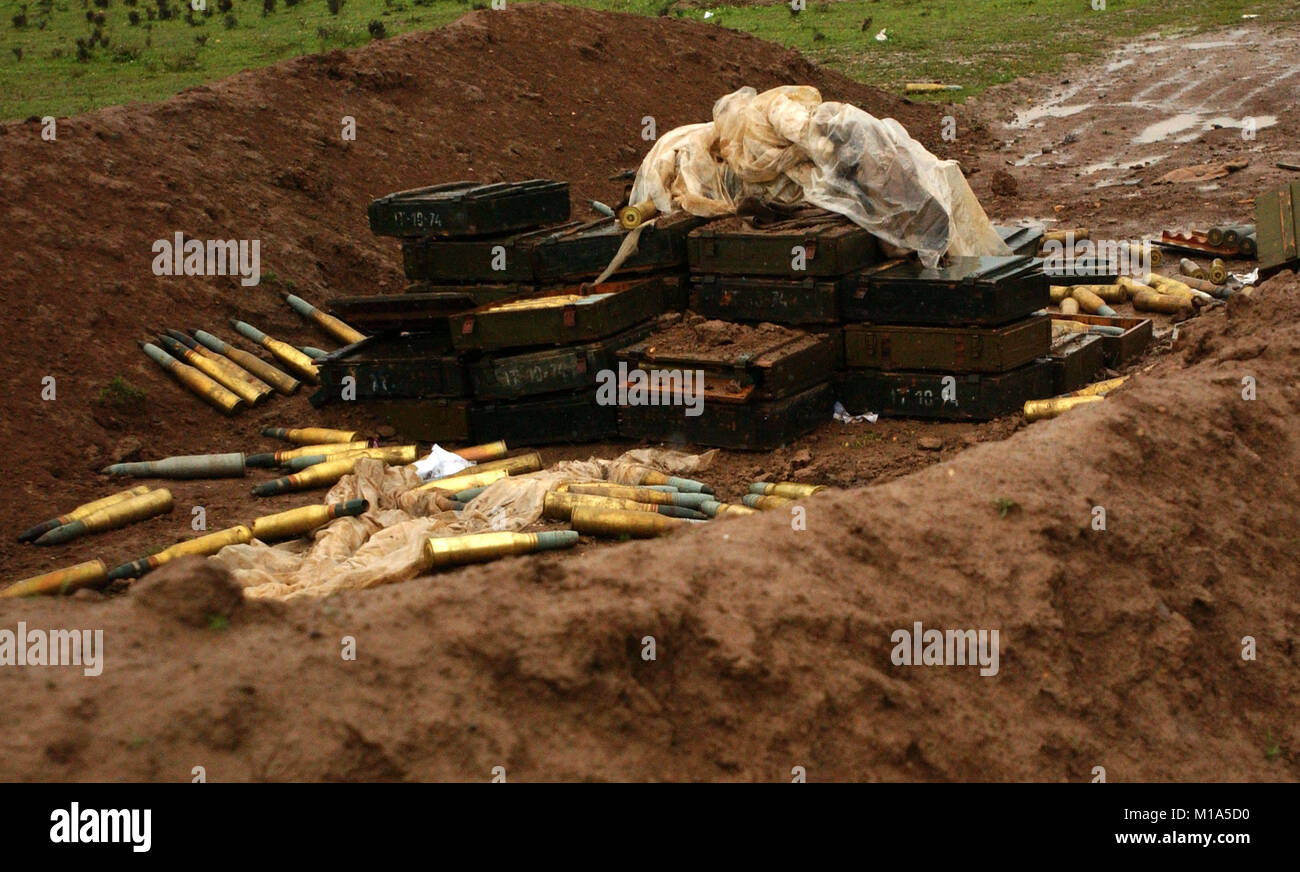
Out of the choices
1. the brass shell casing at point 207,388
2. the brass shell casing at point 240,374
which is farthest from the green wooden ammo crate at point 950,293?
the brass shell casing at point 207,388

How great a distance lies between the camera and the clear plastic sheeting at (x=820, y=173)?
43.5 feet

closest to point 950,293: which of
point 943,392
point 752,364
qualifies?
point 943,392

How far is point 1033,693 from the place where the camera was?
7.27m

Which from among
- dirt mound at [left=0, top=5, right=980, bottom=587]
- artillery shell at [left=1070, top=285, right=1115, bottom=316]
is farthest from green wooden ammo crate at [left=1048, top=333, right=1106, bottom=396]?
dirt mound at [left=0, top=5, right=980, bottom=587]

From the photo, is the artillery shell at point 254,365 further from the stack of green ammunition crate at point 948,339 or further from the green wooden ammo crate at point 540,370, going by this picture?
the stack of green ammunition crate at point 948,339

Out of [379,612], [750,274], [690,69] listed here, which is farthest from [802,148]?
[690,69]

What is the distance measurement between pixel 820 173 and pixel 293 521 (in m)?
6.07

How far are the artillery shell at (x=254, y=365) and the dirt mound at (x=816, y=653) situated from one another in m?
7.53

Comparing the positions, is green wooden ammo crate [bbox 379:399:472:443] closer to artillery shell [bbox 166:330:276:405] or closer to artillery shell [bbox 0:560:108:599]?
artillery shell [bbox 166:330:276:405]

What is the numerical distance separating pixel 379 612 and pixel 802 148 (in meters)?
8.58

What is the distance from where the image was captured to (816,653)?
22.0 feet

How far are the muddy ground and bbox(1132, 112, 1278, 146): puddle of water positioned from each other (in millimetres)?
12656

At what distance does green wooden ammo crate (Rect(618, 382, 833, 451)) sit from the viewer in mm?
12469

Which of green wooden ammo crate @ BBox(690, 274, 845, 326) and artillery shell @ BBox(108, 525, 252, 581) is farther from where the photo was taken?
green wooden ammo crate @ BBox(690, 274, 845, 326)
